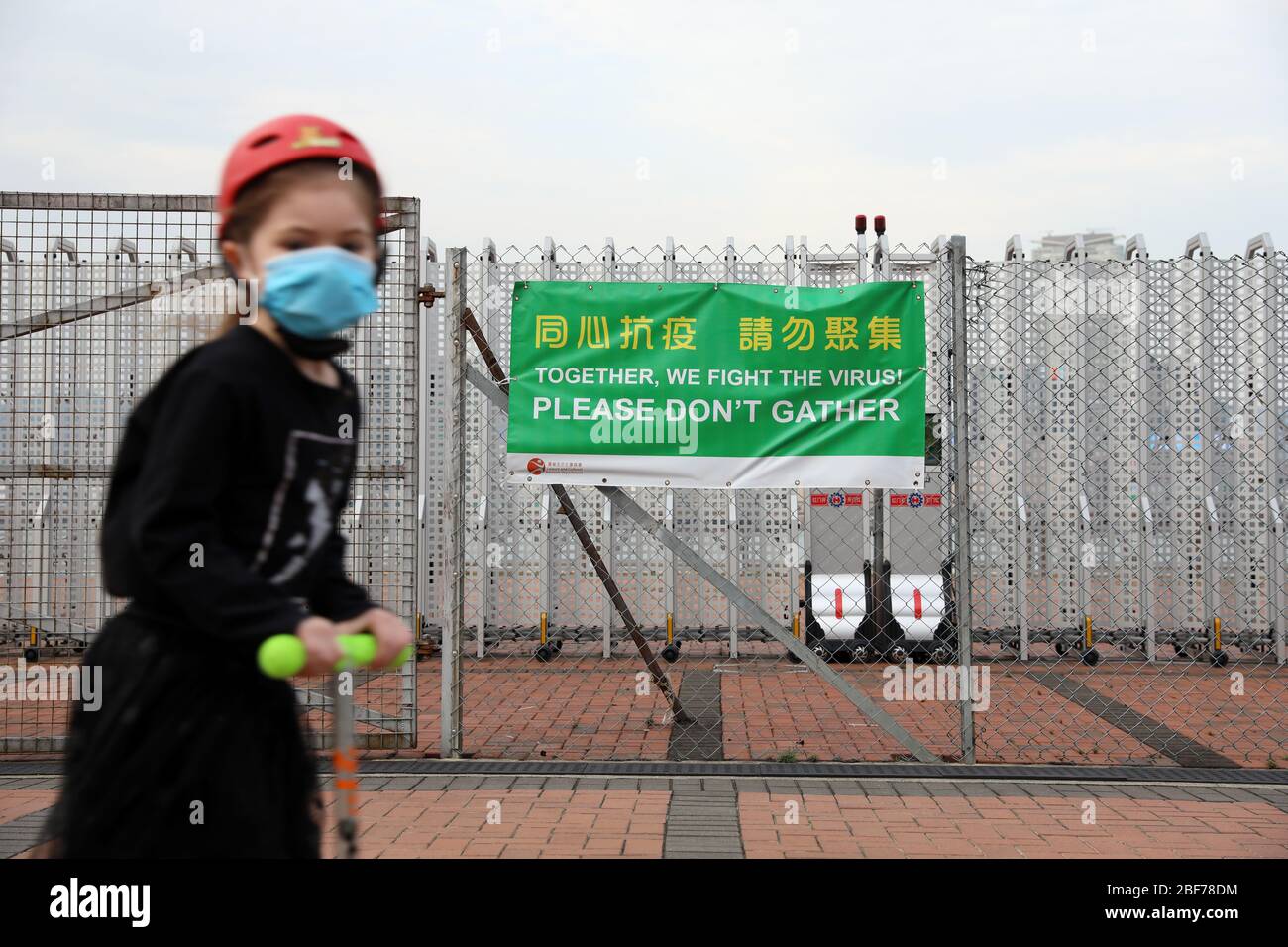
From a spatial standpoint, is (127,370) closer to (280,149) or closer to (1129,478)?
(280,149)

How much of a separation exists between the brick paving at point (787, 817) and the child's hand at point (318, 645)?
2.88m

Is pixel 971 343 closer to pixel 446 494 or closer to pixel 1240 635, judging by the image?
pixel 1240 635

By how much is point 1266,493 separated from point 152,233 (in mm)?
9540

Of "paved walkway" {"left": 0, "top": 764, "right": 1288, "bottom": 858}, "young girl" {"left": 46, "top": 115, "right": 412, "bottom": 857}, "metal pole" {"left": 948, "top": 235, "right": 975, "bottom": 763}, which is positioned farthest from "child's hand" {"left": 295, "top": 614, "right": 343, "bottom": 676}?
"metal pole" {"left": 948, "top": 235, "right": 975, "bottom": 763}

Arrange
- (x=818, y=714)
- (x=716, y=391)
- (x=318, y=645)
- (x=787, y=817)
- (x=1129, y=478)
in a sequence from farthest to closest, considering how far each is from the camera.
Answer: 1. (x=1129, y=478)
2. (x=818, y=714)
3. (x=716, y=391)
4. (x=787, y=817)
5. (x=318, y=645)

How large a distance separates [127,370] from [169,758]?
550cm

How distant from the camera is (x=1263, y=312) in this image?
10.6 meters

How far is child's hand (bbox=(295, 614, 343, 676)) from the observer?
1.69 meters

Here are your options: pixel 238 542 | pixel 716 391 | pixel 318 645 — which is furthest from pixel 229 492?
pixel 716 391

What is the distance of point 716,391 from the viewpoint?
5.93 metres

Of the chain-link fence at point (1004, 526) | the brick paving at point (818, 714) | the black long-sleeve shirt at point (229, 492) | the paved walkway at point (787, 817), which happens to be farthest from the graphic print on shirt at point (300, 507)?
the chain-link fence at point (1004, 526)

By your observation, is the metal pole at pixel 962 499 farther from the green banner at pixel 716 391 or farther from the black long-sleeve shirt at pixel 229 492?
the black long-sleeve shirt at pixel 229 492

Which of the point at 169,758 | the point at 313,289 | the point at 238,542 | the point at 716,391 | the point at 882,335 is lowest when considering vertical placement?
the point at 169,758

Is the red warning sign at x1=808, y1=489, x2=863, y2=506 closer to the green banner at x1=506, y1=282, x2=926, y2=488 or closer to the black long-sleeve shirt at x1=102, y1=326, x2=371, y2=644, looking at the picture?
the green banner at x1=506, y1=282, x2=926, y2=488
